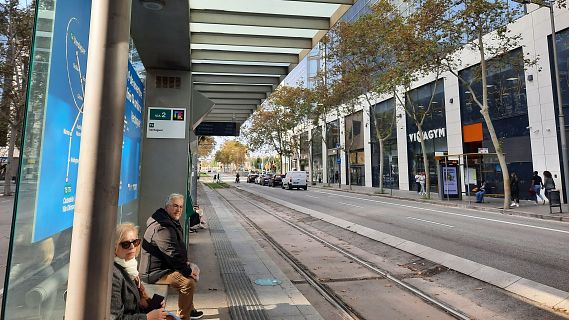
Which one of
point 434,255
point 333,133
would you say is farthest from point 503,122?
point 333,133

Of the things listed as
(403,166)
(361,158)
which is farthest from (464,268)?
(361,158)

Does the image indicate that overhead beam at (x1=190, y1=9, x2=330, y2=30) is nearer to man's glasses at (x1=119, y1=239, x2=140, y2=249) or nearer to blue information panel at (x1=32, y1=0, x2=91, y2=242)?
blue information panel at (x1=32, y1=0, x2=91, y2=242)

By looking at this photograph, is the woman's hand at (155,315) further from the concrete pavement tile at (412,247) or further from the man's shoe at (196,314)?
the concrete pavement tile at (412,247)

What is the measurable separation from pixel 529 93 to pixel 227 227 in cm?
1884

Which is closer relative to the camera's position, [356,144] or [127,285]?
[127,285]

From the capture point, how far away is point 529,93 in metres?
20.1

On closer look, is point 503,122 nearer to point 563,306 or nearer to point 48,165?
point 563,306

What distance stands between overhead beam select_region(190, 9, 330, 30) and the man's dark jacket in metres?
2.77

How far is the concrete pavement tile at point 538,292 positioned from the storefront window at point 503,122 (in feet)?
51.9

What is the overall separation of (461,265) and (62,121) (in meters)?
7.30

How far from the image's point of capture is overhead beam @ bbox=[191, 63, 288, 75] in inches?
279

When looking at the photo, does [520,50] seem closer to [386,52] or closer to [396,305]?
[386,52]

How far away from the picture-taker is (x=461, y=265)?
707 cm

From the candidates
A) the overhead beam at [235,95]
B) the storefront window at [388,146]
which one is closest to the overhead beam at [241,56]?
the overhead beam at [235,95]
